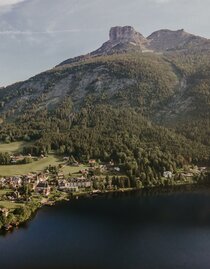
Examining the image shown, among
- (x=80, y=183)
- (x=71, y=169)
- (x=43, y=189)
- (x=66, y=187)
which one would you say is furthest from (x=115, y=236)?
(x=71, y=169)

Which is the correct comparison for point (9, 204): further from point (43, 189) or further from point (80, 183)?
point (80, 183)

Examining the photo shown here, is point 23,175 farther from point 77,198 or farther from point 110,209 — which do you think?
point 110,209

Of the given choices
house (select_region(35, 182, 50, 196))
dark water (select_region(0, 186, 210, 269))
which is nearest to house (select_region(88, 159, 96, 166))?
house (select_region(35, 182, 50, 196))

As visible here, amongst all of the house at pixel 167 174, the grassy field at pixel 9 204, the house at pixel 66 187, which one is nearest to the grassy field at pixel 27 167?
the house at pixel 66 187

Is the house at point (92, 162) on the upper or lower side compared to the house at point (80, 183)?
upper

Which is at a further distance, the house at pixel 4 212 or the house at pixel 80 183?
the house at pixel 80 183

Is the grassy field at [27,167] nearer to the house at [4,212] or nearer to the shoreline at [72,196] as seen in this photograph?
the shoreline at [72,196]

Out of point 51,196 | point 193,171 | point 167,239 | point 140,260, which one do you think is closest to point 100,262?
point 140,260
